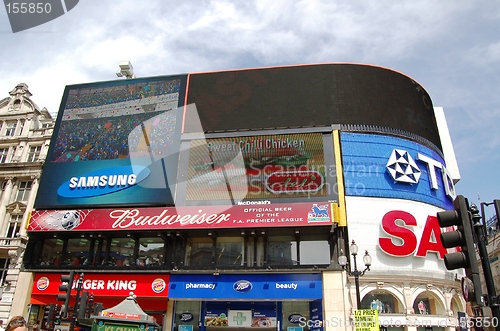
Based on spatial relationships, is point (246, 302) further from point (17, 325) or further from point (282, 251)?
point (17, 325)

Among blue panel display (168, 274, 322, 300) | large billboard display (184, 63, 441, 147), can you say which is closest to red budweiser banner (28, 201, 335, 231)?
blue panel display (168, 274, 322, 300)

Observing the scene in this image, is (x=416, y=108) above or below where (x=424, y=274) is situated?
above

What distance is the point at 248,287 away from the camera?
2544cm

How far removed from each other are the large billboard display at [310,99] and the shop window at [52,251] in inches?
531

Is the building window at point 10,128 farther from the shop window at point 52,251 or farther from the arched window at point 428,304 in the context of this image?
the arched window at point 428,304

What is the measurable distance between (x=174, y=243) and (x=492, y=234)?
146ft

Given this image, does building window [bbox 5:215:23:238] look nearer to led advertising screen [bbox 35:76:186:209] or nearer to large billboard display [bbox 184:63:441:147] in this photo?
led advertising screen [bbox 35:76:186:209]

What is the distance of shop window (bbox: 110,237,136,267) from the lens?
28.5 meters

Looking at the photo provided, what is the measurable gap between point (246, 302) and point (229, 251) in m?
3.66

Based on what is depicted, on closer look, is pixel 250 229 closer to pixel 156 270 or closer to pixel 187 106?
pixel 156 270

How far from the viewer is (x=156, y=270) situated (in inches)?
1064

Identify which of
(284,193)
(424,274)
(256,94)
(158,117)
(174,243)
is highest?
(256,94)

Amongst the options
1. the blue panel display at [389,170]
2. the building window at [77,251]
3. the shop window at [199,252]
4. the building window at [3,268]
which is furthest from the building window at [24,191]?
the blue panel display at [389,170]

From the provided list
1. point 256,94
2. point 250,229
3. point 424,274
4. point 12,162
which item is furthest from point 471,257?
point 12,162
